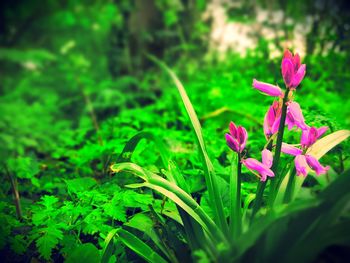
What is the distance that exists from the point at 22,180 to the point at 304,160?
5.39ft

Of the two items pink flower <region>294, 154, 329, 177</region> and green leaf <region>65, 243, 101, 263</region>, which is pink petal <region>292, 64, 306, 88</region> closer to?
pink flower <region>294, 154, 329, 177</region>

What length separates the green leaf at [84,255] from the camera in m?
1.09

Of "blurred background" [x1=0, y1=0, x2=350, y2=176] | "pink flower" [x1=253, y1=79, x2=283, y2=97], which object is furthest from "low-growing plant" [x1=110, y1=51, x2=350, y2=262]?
"blurred background" [x1=0, y1=0, x2=350, y2=176]

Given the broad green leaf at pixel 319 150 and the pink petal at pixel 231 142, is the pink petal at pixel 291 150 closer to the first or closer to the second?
the broad green leaf at pixel 319 150

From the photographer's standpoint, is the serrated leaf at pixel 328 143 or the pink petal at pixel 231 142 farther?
the serrated leaf at pixel 328 143

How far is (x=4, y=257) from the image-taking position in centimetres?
126

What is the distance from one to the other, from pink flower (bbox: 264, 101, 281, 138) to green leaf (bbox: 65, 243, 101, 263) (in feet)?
2.52

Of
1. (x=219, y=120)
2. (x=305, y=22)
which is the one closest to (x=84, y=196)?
(x=219, y=120)

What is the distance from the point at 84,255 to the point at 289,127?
0.87 meters

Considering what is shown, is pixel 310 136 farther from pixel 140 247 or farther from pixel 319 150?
pixel 140 247

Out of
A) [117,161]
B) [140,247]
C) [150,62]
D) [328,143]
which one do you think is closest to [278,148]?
[328,143]

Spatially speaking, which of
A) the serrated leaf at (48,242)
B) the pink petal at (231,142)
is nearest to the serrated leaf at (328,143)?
the pink petal at (231,142)

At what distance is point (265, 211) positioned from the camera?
1.00 metres

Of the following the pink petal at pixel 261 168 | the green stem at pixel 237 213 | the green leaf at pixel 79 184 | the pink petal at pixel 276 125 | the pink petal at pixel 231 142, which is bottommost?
the green leaf at pixel 79 184
